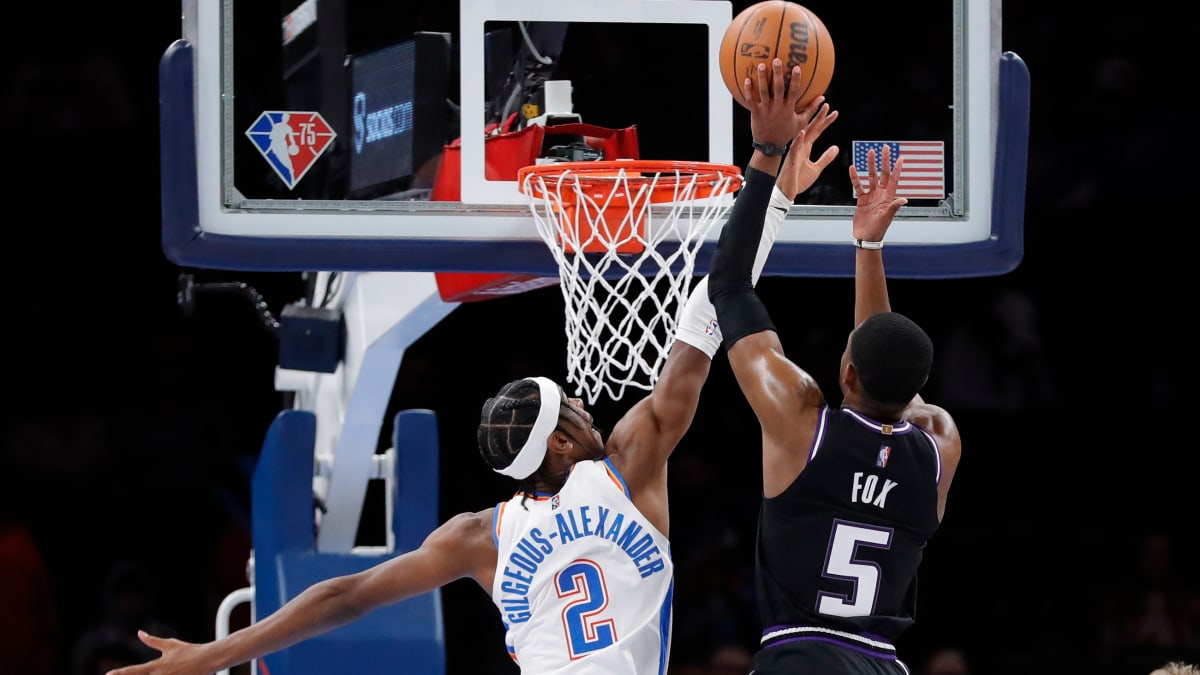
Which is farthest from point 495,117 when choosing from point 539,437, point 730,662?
point 730,662

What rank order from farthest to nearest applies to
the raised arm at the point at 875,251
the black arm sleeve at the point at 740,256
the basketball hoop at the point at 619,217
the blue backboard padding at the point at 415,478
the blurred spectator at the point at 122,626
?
the blurred spectator at the point at 122,626 < the blue backboard padding at the point at 415,478 < the basketball hoop at the point at 619,217 < the raised arm at the point at 875,251 < the black arm sleeve at the point at 740,256

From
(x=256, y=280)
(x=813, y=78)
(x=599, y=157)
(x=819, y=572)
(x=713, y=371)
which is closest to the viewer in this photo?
(x=819, y=572)

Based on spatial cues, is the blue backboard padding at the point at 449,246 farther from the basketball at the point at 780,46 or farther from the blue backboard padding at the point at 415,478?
the blue backboard padding at the point at 415,478

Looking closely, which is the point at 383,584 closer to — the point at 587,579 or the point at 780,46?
the point at 587,579

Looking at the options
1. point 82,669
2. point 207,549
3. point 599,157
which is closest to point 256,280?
point 207,549

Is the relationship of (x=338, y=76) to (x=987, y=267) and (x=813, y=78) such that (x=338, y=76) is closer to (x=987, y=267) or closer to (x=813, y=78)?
(x=813, y=78)

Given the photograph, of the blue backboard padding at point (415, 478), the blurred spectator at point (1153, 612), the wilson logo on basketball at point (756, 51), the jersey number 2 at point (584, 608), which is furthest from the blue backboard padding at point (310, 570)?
the blurred spectator at point (1153, 612)

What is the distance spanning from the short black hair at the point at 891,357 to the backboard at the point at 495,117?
147 cm

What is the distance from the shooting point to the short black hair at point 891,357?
3.31m

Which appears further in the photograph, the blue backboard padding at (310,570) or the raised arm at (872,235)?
the blue backboard padding at (310,570)

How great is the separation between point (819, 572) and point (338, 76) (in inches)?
92.1

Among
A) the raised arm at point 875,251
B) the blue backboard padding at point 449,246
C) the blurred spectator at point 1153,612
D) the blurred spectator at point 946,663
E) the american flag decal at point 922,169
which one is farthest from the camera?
the blurred spectator at point 1153,612

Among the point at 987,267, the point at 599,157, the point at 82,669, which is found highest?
the point at 599,157

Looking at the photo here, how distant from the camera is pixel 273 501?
579 cm
